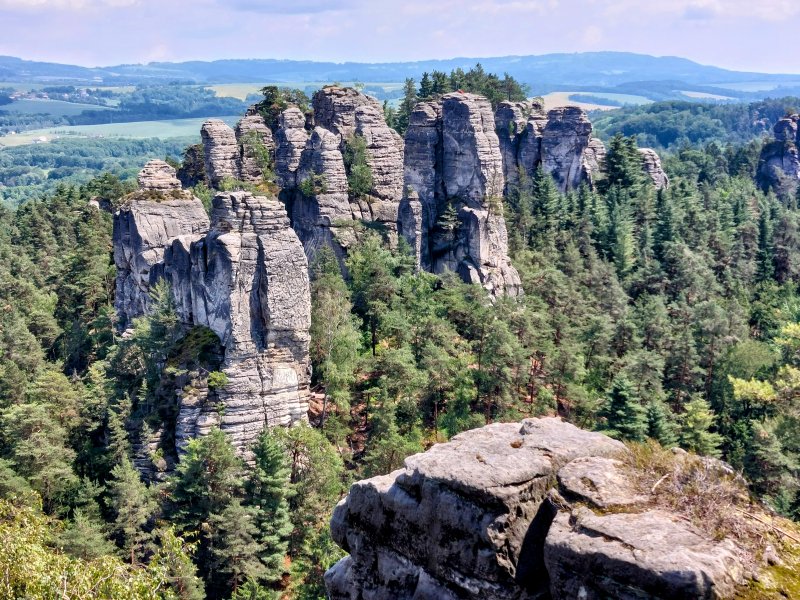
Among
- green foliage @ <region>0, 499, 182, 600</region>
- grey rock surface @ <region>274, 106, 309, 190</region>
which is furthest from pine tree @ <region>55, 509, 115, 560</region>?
grey rock surface @ <region>274, 106, 309, 190</region>

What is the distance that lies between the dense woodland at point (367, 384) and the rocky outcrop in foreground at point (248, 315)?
1.57 metres

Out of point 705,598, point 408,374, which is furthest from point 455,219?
point 705,598

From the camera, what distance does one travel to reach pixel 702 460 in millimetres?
12812

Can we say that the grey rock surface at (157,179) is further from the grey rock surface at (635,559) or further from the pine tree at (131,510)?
the grey rock surface at (635,559)

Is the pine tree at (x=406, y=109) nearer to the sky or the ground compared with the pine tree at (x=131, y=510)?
nearer to the sky

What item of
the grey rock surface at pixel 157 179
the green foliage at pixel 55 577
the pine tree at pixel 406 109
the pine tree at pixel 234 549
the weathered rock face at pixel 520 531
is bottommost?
the pine tree at pixel 234 549

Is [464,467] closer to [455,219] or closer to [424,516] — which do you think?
[424,516]

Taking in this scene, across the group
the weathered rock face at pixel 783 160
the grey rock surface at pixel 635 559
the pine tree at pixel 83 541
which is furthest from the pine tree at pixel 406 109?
the grey rock surface at pixel 635 559

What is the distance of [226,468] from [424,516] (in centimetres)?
2178

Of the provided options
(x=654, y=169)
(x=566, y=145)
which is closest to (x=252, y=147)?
(x=566, y=145)

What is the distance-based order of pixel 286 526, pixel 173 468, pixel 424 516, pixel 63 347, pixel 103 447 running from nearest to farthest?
pixel 424 516, pixel 286 526, pixel 173 468, pixel 103 447, pixel 63 347

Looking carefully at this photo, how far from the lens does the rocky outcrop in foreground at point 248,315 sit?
35312 mm

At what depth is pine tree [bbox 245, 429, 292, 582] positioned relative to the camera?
32.6m

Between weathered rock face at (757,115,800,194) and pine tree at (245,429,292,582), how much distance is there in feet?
260
